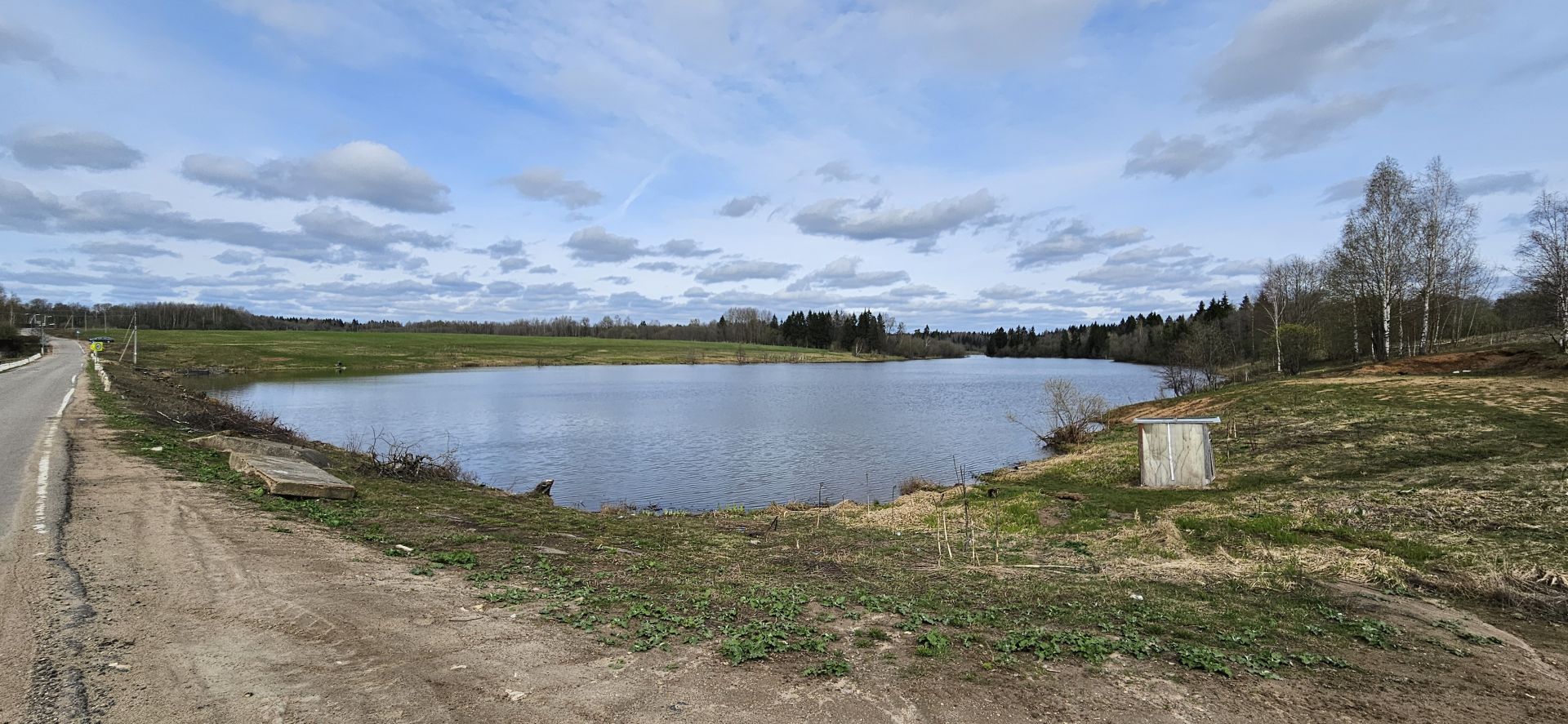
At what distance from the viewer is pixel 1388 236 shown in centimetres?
4003

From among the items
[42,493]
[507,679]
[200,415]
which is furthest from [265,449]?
[507,679]

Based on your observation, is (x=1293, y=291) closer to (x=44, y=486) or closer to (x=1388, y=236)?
(x=1388, y=236)

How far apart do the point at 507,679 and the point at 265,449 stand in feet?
45.2

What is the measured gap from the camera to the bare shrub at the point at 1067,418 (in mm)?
29875

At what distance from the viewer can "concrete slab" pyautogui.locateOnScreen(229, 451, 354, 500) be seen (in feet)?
39.2

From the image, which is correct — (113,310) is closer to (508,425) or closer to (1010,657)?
(508,425)

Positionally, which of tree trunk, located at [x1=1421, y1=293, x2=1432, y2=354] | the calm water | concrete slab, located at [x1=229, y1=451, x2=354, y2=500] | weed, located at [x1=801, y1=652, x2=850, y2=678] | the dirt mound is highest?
tree trunk, located at [x1=1421, y1=293, x2=1432, y2=354]

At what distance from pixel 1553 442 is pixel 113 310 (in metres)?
215

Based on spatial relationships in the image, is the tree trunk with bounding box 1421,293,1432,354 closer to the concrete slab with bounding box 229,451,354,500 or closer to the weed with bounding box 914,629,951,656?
the weed with bounding box 914,629,951,656

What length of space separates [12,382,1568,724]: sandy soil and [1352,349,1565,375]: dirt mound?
1255 inches

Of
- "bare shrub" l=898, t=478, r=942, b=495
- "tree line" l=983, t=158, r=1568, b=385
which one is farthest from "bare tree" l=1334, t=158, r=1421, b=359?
"bare shrub" l=898, t=478, r=942, b=495

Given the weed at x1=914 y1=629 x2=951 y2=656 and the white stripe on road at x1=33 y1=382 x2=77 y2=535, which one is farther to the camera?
the white stripe on road at x1=33 y1=382 x2=77 y2=535

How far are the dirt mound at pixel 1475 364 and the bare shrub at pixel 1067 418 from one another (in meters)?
12.5

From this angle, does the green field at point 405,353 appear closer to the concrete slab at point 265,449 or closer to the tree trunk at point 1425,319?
the concrete slab at point 265,449
